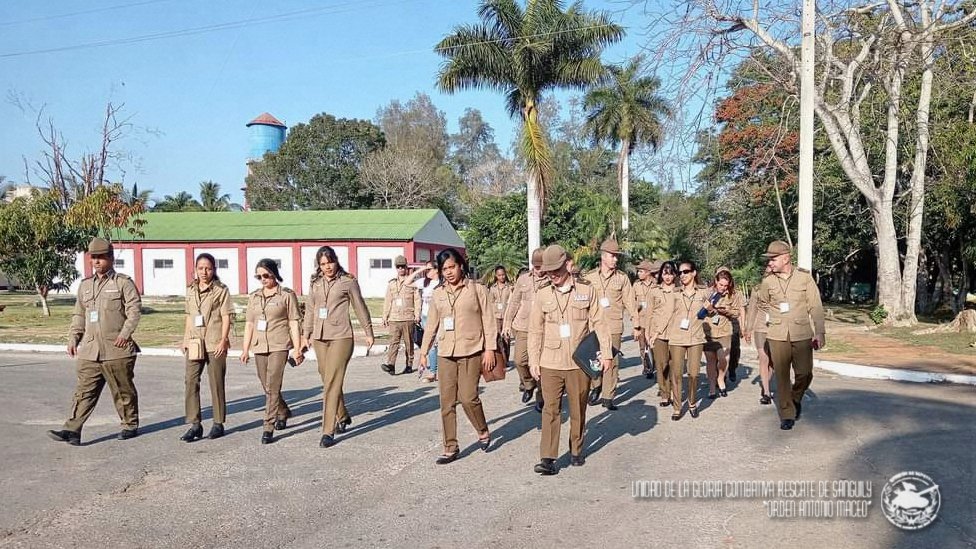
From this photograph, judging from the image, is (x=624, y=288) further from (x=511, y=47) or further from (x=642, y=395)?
(x=511, y=47)

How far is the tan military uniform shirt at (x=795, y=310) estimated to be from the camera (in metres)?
7.99

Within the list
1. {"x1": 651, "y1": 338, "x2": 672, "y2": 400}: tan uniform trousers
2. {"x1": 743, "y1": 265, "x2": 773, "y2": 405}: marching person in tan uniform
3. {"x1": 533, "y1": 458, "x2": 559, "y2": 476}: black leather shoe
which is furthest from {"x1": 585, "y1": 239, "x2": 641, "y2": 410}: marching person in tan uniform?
{"x1": 533, "y1": 458, "x2": 559, "y2": 476}: black leather shoe

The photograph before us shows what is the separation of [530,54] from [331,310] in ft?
56.2

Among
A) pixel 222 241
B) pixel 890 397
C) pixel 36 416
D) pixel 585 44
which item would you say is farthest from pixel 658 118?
pixel 36 416

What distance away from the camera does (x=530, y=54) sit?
2297 cm

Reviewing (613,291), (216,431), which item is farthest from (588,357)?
(216,431)

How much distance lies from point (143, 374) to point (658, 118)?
35.9 m

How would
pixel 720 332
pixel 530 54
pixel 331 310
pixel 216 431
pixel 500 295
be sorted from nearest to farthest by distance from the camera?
pixel 331 310
pixel 216 431
pixel 720 332
pixel 500 295
pixel 530 54

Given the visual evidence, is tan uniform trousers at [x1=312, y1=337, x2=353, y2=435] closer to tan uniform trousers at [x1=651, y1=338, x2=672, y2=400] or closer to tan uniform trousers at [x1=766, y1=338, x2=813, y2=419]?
tan uniform trousers at [x1=651, y1=338, x2=672, y2=400]

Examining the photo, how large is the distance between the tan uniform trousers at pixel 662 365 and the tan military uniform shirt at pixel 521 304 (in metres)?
1.79

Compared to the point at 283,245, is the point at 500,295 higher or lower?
lower

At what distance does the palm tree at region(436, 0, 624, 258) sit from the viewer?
22.9 m

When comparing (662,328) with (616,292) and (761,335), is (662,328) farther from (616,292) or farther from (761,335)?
(761,335)

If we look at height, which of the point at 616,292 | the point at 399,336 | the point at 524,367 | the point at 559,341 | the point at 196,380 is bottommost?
the point at 524,367
